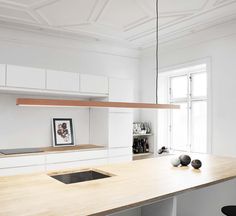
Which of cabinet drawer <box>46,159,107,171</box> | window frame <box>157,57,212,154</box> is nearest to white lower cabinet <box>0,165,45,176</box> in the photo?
cabinet drawer <box>46,159,107,171</box>

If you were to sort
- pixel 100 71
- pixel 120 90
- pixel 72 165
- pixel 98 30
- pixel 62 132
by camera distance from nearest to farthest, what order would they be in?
pixel 72 165 < pixel 98 30 < pixel 62 132 < pixel 120 90 < pixel 100 71

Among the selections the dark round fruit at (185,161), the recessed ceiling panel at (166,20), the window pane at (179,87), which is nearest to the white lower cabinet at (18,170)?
the dark round fruit at (185,161)

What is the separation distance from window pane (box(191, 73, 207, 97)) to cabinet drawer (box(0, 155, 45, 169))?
2957 millimetres

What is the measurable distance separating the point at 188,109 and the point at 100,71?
6.12ft

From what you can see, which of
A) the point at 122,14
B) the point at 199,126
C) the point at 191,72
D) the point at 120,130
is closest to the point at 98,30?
the point at 122,14

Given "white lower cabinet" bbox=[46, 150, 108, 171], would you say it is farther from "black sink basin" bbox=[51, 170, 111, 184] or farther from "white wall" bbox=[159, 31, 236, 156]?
"white wall" bbox=[159, 31, 236, 156]

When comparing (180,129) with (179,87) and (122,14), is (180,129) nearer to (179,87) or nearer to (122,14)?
(179,87)

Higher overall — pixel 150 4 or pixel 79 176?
pixel 150 4

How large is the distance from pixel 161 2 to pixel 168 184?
225cm

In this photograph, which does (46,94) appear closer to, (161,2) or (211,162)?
(161,2)

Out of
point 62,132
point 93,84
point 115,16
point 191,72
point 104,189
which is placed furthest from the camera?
point 191,72

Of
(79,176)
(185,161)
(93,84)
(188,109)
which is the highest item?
(93,84)

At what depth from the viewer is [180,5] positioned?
3346 millimetres

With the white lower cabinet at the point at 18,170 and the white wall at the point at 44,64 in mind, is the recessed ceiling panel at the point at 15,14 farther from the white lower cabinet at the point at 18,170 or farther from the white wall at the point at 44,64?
the white lower cabinet at the point at 18,170
